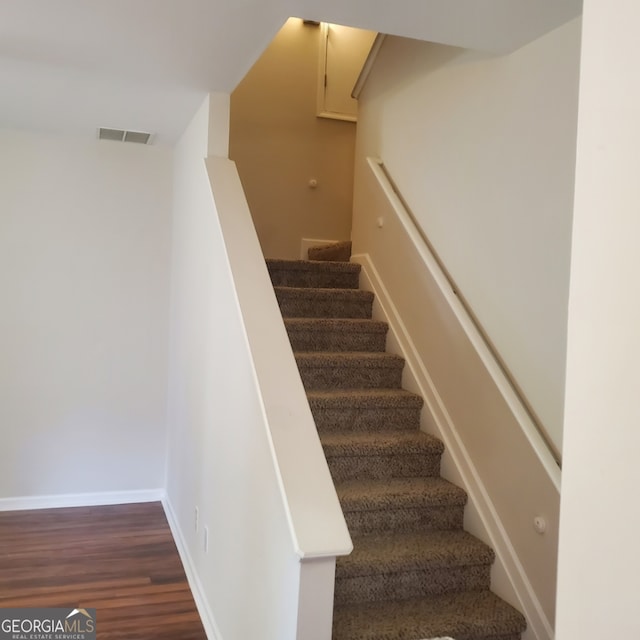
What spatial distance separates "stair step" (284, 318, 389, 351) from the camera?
3188 millimetres

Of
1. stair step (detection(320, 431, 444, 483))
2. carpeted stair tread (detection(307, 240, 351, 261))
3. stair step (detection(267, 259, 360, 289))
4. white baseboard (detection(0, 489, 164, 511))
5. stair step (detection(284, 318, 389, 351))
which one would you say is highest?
carpeted stair tread (detection(307, 240, 351, 261))

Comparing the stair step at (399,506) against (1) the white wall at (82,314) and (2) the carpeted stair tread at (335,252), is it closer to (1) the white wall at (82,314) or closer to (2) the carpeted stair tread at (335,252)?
(1) the white wall at (82,314)

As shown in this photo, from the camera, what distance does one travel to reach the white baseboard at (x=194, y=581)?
8.07 feet

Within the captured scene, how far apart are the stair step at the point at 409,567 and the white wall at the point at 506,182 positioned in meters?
0.60

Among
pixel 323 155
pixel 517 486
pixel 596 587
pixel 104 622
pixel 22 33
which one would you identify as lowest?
pixel 104 622

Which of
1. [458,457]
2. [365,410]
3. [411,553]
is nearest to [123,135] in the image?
[365,410]

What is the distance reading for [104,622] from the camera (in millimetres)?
2553

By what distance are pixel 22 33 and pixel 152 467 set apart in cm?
276

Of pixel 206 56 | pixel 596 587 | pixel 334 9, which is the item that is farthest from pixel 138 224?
pixel 596 587

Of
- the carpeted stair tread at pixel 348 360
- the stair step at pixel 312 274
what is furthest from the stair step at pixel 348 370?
the stair step at pixel 312 274

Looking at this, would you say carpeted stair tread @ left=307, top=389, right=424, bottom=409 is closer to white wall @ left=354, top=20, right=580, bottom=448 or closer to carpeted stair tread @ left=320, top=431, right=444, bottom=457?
carpeted stair tread @ left=320, top=431, right=444, bottom=457

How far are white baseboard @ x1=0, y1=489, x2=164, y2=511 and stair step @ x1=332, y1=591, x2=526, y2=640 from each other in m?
2.21

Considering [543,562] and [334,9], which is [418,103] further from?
[543,562]

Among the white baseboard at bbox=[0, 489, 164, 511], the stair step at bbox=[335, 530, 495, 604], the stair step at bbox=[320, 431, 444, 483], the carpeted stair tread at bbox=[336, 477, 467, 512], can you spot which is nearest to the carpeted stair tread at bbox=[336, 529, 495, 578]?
the stair step at bbox=[335, 530, 495, 604]
